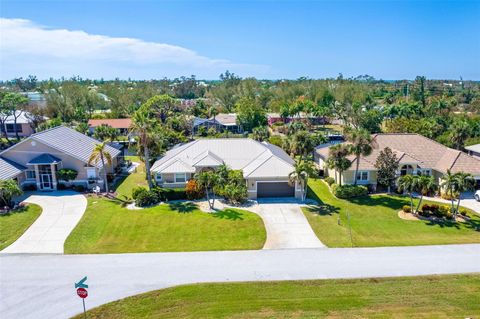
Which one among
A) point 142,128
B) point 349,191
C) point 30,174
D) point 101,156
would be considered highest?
point 142,128

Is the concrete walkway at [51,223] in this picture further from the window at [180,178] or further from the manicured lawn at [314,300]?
the manicured lawn at [314,300]

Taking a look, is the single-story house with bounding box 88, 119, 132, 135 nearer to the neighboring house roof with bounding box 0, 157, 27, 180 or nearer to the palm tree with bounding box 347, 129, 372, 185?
the neighboring house roof with bounding box 0, 157, 27, 180

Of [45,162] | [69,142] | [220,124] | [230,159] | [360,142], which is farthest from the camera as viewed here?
[220,124]

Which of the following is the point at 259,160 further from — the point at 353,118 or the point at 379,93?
the point at 379,93

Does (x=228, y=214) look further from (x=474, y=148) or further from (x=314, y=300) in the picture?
(x=474, y=148)

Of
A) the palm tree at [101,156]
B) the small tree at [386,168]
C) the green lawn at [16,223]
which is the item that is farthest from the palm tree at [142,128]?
the small tree at [386,168]

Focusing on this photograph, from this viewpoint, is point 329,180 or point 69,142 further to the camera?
point 69,142

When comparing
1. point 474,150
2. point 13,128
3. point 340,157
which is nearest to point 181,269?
point 340,157
